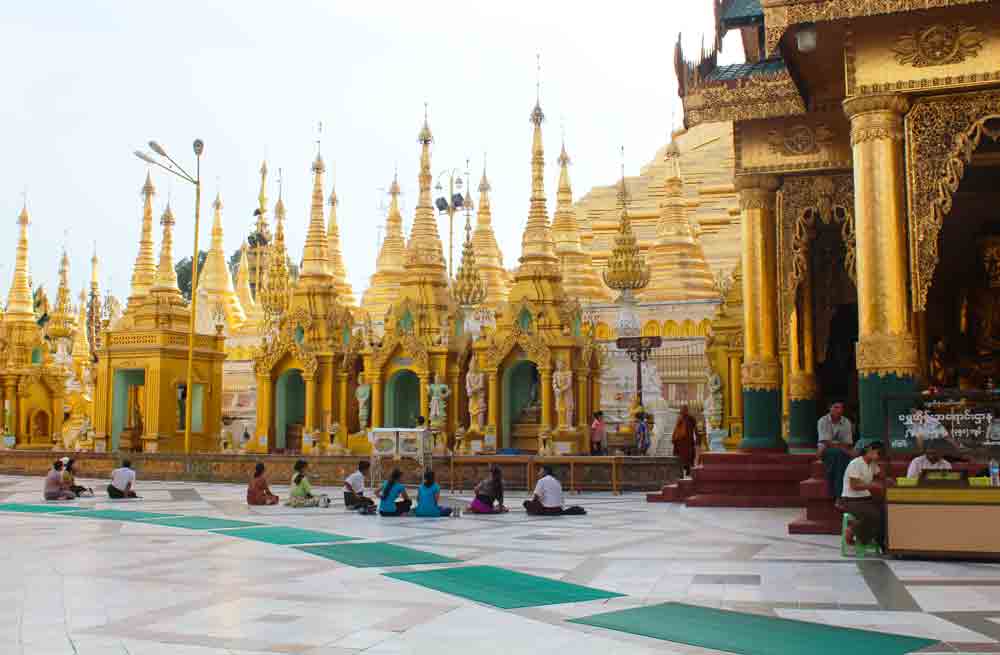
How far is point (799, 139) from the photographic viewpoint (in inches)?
676

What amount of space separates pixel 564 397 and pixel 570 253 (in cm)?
1112

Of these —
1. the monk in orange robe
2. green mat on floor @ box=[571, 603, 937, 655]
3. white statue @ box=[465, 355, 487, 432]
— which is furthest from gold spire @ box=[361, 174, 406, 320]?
green mat on floor @ box=[571, 603, 937, 655]

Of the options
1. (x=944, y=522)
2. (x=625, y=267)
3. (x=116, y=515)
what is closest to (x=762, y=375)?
(x=944, y=522)

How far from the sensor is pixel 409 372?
2941 centimetres

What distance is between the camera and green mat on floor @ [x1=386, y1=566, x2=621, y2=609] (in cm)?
836

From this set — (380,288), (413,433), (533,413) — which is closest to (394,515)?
(413,433)

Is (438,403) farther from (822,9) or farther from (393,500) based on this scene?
(822,9)

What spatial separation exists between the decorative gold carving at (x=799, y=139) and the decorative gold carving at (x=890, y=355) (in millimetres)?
4927

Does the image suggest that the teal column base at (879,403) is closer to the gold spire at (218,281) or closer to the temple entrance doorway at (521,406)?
the temple entrance doorway at (521,406)

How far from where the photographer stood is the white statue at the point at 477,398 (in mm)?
26984

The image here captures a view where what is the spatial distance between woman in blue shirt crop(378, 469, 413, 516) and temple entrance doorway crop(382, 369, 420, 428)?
12.8 metres

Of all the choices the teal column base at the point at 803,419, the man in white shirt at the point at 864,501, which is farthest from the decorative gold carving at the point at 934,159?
the teal column base at the point at 803,419

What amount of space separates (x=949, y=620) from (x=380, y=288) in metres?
33.0

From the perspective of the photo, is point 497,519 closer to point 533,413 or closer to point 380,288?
point 533,413
